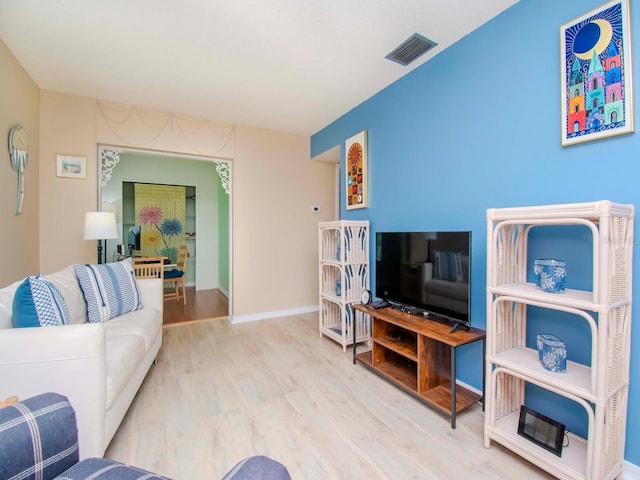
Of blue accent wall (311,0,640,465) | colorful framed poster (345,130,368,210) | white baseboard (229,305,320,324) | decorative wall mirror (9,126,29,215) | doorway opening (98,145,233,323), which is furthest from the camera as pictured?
doorway opening (98,145,233,323)

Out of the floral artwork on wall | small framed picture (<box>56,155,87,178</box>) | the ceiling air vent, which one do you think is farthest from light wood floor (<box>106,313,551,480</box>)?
the floral artwork on wall

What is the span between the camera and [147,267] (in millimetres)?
3873

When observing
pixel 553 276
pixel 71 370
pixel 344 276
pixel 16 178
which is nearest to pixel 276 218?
pixel 344 276

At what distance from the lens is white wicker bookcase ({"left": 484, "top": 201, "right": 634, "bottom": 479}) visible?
3.78ft

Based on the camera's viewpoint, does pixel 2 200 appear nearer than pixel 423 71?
Yes

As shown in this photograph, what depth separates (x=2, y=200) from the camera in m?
2.12

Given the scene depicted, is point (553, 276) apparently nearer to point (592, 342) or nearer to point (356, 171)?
point (592, 342)

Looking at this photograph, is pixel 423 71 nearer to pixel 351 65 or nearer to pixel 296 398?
pixel 351 65

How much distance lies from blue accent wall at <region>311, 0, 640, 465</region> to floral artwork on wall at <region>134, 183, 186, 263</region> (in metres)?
4.36

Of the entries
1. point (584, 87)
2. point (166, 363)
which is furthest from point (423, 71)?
point (166, 363)

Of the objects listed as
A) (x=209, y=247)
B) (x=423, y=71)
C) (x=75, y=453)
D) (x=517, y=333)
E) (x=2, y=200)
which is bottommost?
(x=75, y=453)

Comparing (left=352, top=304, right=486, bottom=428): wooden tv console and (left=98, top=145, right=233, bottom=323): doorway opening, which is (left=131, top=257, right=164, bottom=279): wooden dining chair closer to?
(left=98, top=145, right=233, bottom=323): doorway opening

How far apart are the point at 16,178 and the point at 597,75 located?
13.0ft

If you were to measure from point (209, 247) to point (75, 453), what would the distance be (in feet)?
16.5
